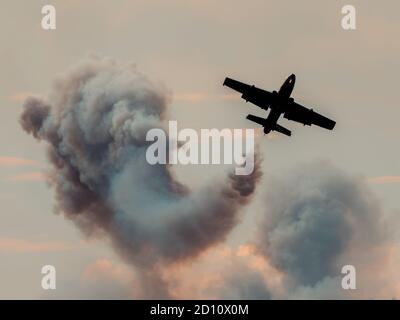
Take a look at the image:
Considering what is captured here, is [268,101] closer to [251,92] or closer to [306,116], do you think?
[251,92]

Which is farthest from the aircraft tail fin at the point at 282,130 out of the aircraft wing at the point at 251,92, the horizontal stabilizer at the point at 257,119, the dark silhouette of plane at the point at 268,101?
the aircraft wing at the point at 251,92

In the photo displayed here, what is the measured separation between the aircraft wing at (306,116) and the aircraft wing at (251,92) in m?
3.09

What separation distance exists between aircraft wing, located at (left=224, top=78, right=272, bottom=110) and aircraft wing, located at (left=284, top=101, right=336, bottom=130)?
122 inches

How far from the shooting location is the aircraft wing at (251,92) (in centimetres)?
14925

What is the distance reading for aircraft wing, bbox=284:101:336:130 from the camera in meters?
154

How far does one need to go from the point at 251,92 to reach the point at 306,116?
32.2ft

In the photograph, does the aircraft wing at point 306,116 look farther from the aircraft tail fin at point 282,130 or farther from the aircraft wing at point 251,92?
the aircraft tail fin at point 282,130

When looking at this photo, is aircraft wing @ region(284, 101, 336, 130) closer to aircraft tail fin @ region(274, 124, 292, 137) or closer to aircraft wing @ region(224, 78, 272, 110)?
aircraft wing @ region(224, 78, 272, 110)

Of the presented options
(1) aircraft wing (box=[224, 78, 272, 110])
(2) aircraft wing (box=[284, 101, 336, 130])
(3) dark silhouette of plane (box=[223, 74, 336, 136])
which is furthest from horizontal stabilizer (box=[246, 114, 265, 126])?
(2) aircraft wing (box=[284, 101, 336, 130])
